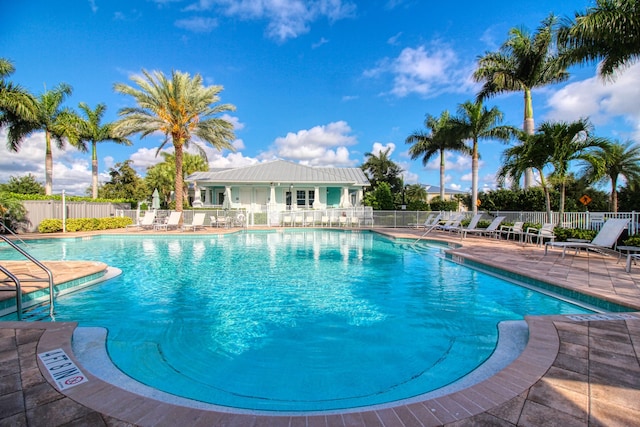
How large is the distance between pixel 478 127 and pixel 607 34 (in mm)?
13205

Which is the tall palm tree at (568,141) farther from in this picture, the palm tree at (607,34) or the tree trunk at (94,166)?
the tree trunk at (94,166)

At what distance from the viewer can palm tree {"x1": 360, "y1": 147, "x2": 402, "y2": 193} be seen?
38.5 meters

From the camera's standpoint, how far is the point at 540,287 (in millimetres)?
6148

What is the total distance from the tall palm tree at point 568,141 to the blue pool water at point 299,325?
6955mm

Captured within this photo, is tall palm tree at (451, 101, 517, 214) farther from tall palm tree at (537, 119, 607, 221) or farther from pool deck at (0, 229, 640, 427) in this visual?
pool deck at (0, 229, 640, 427)

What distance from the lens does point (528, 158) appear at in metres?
12.8

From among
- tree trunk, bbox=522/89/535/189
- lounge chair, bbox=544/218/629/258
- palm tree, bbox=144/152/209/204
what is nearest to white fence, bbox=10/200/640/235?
tree trunk, bbox=522/89/535/189

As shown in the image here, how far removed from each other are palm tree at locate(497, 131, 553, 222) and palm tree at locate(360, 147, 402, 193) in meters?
24.1

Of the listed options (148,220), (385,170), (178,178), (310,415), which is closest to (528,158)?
(310,415)

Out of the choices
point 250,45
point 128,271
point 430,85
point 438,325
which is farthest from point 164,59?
point 438,325

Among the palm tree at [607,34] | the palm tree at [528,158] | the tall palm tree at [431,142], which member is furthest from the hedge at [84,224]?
the tall palm tree at [431,142]

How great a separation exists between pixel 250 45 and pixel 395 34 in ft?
27.3

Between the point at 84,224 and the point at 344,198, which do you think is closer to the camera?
the point at 84,224

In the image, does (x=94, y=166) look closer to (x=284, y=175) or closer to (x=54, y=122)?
(x=54, y=122)
